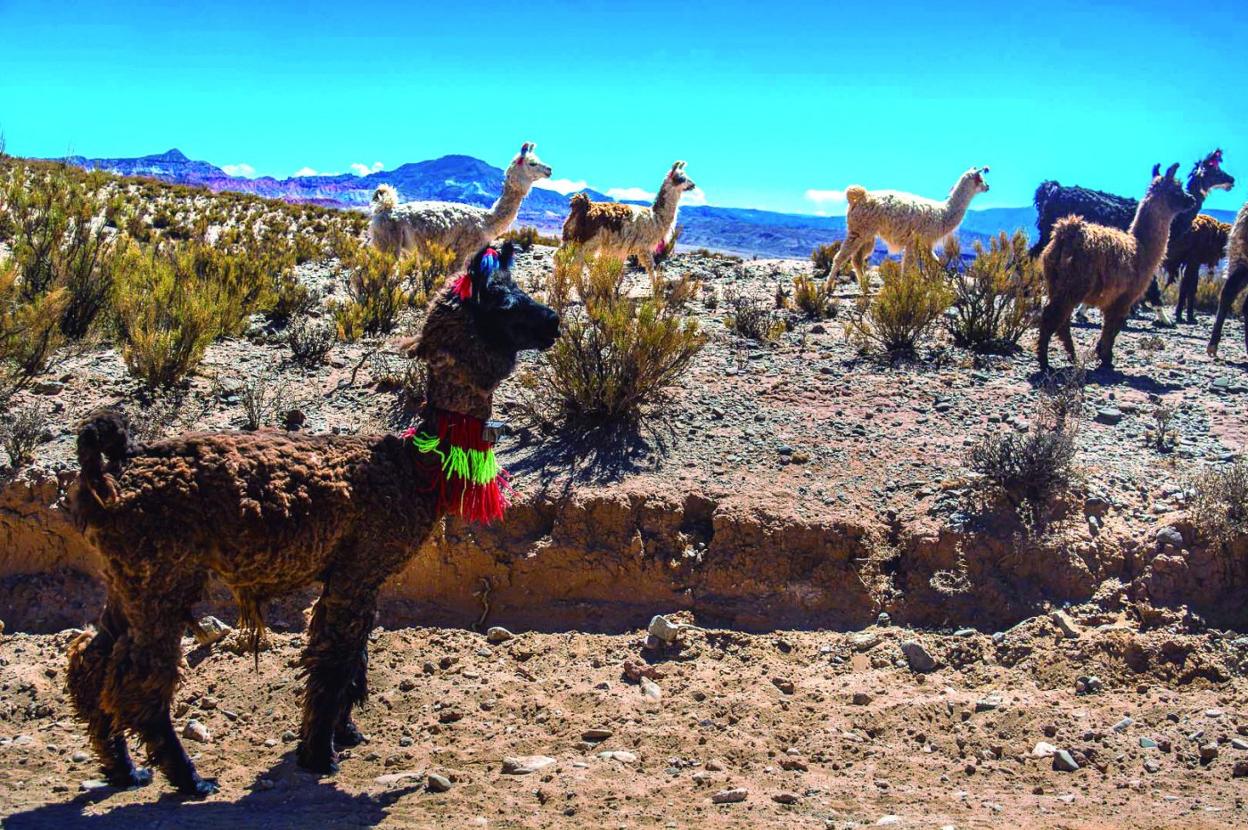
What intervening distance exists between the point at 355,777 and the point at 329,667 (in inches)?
27.0

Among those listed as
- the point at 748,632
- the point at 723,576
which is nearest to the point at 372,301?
the point at 723,576

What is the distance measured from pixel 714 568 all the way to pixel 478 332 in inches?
122

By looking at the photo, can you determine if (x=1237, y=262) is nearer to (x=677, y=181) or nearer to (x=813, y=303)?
(x=813, y=303)

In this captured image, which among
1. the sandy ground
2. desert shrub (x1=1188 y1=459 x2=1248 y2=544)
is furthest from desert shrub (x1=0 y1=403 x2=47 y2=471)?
desert shrub (x1=1188 y1=459 x2=1248 y2=544)

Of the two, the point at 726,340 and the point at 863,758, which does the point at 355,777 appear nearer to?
the point at 863,758

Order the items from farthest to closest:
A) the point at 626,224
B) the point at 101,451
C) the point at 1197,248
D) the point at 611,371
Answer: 1. the point at 1197,248
2. the point at 626,224
3. the point at 611,371
4. the point at 101,451

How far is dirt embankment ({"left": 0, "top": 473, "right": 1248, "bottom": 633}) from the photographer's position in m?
6.62

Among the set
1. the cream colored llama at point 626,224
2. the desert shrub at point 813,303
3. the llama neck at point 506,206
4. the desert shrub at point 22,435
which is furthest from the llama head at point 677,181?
the desert shrub at point 22,435

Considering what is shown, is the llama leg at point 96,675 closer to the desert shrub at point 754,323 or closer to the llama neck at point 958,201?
the desert shrub at point 754,323

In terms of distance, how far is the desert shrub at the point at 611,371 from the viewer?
27.5 feet

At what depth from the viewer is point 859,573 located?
6.86m

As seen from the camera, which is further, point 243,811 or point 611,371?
point 611,371

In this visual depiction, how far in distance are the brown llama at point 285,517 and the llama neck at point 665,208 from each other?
11.4m

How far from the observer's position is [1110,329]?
421 inches
